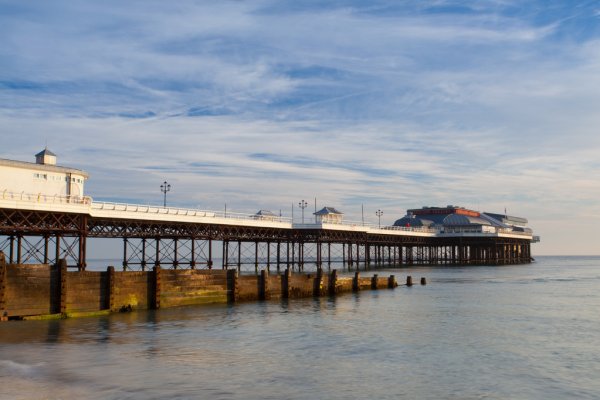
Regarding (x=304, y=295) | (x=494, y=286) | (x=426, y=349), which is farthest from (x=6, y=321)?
(x=494, y=286)

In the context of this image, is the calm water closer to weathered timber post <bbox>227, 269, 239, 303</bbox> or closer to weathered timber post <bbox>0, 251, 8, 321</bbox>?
weathered timber post <bbox>0, 251, 8, 321</bbox>

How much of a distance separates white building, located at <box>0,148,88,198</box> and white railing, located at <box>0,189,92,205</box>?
0.60 m

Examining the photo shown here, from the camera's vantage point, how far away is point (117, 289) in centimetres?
4838

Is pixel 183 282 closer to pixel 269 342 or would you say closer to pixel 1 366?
pixel 269 342

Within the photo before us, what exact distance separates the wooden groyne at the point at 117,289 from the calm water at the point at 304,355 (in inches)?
60.6

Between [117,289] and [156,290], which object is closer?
[117,289]

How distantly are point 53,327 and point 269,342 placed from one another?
14308mm

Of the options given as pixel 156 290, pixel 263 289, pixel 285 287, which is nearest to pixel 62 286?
pixel 156 290

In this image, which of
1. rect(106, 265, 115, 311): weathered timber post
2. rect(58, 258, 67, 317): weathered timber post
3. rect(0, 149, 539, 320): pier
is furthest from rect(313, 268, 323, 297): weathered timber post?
rect(58, 258, 67, 317): weathered timber post

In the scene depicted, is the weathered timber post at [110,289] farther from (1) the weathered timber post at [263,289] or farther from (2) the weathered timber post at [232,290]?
(1) the weathered timber post at [263,289]

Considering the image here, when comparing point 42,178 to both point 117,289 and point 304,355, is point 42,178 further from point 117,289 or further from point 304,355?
point 304,355

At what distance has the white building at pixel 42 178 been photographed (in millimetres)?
62375

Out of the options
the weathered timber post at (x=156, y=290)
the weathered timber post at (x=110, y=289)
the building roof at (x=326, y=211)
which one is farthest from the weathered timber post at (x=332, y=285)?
the building roof at (x=326, y=211)

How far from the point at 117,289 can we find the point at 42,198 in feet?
62.9
